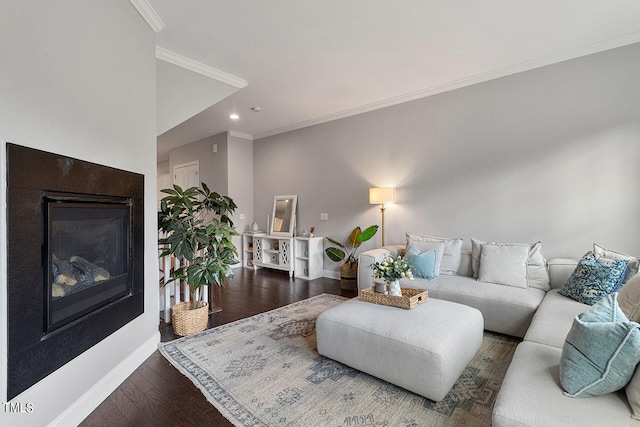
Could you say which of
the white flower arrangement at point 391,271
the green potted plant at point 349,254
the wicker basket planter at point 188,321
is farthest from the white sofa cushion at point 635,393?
the green potted plant at point 349,254

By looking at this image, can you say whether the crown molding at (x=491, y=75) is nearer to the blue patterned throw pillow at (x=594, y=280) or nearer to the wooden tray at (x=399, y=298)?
the blue patterned throw pillow at (x=594, y=280)

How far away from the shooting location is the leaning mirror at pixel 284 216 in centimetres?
555

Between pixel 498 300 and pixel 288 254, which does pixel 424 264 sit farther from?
pixel 288 254

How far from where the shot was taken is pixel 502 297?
274cm

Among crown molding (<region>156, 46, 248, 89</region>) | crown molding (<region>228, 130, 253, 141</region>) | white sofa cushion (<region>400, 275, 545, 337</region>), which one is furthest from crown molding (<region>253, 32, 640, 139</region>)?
white sofa cushion (<region>400, 275, 545, 337</region>)

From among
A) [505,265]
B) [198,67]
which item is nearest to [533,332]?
[505,265]

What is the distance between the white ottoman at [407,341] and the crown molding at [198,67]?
287 centimetres

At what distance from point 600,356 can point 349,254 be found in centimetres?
373

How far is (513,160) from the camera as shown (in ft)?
11.2

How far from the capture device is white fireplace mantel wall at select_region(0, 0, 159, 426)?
135 centimetres

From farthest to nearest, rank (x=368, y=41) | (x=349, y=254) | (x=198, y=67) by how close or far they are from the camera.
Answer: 1. (x=349, y=254)
2. (x=198, y=67)
3. (x=368, y=41)

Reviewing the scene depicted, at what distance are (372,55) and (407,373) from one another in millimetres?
2886

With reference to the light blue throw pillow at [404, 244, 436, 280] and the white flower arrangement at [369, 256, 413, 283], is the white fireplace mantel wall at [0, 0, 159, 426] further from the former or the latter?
the light blue throw pillow at [404, 244, 436, 280]

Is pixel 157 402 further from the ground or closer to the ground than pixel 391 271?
closer to the ground
